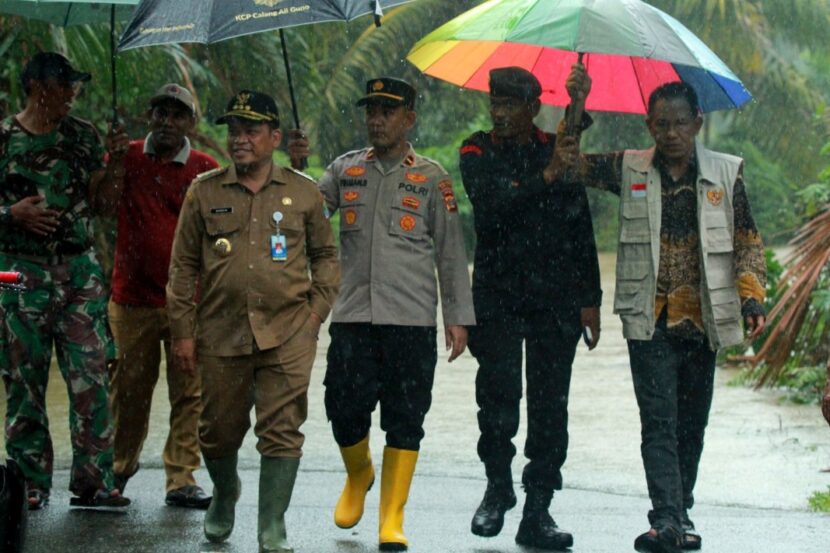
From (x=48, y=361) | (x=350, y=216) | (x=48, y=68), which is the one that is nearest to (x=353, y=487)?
(x=350, y=216)

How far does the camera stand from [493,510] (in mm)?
6746

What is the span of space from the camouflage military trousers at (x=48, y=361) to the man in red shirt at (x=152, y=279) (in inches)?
13.5

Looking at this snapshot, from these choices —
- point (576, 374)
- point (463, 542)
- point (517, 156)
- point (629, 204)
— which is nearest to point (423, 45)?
point (517, 156)

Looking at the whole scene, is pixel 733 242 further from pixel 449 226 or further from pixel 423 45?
pixel 423 45

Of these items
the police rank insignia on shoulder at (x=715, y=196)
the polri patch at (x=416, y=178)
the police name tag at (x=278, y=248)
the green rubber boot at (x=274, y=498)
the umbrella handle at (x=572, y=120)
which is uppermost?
the umbrella handle at (x=572, y=120)

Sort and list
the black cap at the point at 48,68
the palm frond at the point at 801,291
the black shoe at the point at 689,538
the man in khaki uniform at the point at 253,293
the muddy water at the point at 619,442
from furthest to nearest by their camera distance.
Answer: the palm frond at the point at 801,291 → the muddy water at the point at 619,442 → the black cap at the point at 48,68 → the black shoe at the point at 689,538 → the man in khaki uniform at the point at 253,293

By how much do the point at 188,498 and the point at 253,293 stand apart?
161 centimetres

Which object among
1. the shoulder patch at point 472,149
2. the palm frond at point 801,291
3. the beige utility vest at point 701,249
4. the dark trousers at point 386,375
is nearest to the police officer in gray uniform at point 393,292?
the dark trousers at point 386,375

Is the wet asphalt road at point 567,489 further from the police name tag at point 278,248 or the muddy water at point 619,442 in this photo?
the police name tag at point 278,248

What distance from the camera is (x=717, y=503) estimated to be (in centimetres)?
773

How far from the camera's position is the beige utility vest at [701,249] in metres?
6.55

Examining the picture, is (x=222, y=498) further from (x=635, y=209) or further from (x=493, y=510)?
(x=635, y=209)

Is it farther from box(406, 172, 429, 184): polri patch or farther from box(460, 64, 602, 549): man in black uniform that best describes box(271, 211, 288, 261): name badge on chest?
box(460, 64, 602, 549): man in black uniform

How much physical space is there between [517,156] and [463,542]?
168cm
